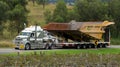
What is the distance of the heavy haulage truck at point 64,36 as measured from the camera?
40.7 m

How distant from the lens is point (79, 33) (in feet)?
140

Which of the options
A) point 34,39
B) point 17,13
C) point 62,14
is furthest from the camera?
point 62,14

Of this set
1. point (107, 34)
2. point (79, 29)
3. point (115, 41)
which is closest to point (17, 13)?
point (115, 41)

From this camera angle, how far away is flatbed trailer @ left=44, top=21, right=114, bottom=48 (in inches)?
1666

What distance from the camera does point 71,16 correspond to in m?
57.2

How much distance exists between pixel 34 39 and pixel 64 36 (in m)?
4.15

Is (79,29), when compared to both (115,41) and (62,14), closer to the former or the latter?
(115,41)

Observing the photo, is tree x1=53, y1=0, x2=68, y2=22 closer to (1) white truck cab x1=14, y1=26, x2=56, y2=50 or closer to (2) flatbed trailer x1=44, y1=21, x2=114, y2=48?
(2) flatbed trailer x1=44, y1=21, x2=114, y2=48

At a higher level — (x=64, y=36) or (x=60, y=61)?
(x=60, y=61)

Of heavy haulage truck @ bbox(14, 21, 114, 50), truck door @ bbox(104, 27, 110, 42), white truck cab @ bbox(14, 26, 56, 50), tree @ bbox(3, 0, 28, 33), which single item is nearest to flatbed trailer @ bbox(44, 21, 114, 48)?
heavy haulage truck @ bbox(14, 21, 114, 50)

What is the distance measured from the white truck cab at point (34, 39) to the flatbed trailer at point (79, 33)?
48.7 inches

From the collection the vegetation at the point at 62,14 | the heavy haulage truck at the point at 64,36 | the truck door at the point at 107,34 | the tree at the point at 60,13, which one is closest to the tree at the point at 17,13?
the vegetation at the point at 62,14

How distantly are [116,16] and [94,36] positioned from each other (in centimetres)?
1683

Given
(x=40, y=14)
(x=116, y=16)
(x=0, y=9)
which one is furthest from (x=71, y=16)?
(x=40, y=14)
